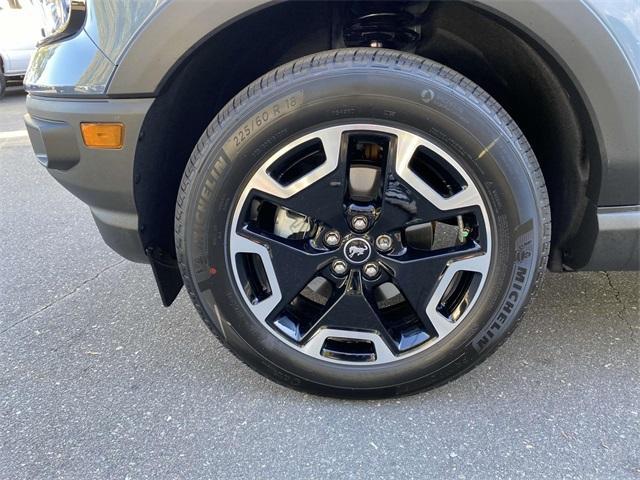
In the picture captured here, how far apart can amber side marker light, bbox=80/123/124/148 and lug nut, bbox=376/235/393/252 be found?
88 centimetres

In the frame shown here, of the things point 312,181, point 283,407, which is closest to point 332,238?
point 312,181

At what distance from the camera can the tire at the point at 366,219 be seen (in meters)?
1.46

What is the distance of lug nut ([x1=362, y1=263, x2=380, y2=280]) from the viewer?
1.64 metres

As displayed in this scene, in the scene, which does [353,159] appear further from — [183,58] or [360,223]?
[183,58]

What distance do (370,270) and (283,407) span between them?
1.92ft

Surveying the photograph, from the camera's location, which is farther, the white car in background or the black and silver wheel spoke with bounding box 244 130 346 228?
the white car in background

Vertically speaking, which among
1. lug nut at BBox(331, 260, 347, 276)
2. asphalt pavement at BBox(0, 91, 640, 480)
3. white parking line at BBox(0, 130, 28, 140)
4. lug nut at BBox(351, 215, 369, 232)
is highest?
lug nut at BBox(351, 215, 369, 232)

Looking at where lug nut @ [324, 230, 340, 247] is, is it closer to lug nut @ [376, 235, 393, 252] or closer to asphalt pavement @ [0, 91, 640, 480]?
lug nut @ [376, 235, 393, 252]

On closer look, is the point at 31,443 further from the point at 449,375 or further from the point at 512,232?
the point at 512,232

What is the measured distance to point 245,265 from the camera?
1683 millimetres

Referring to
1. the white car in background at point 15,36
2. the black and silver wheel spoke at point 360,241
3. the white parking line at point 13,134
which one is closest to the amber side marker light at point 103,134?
the black and silver wheel spoke at point 360,241

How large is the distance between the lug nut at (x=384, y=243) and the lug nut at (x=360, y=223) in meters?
0.07

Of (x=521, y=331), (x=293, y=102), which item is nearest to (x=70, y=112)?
(x=293, y=102)

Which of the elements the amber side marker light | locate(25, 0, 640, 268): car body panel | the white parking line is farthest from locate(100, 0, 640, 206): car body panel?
the white parking line
